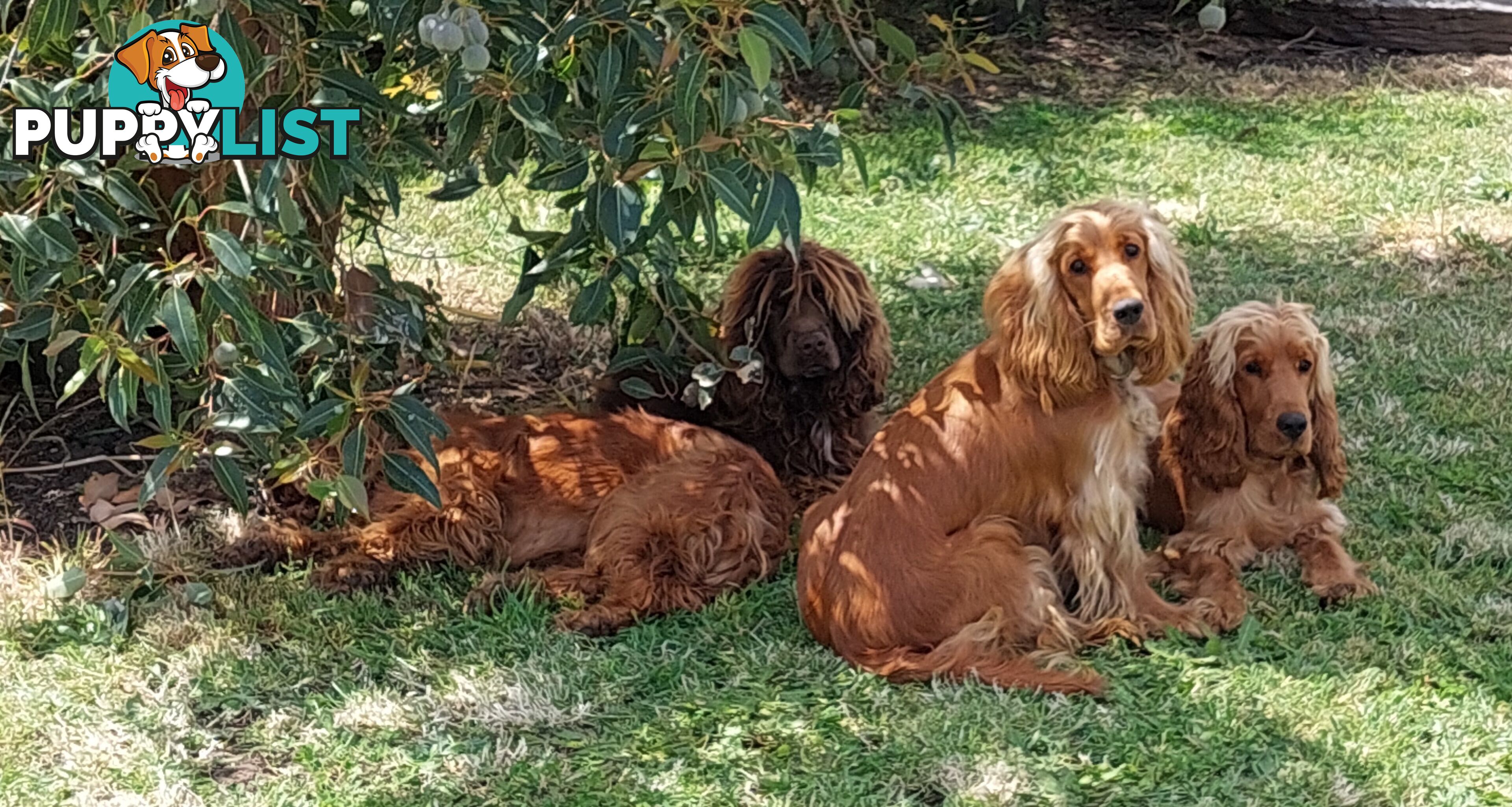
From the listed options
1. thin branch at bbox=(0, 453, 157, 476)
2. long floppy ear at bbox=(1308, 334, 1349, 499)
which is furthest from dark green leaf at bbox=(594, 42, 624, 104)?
thin branch at bbox=(0, 453, 157, 476)

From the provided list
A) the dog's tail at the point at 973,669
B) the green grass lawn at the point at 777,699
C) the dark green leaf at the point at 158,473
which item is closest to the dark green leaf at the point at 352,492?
the dark green leaf at the point at 158,473

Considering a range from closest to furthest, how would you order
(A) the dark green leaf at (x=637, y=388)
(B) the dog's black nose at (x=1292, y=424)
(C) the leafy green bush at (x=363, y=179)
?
Answer: (C) the leafy green bush at (x=363, y=179) → (B) the dog's black nose at (x=1292, y=424) → (A) the dark green leaf at (x=637, y=388)

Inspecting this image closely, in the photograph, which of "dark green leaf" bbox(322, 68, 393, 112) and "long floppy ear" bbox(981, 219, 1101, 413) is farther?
"long floppy ear" bbox(981, 219, 1101, 413)

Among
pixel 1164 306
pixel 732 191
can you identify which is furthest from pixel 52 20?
pixel 1164 306

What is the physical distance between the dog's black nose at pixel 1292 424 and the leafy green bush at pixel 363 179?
1203 mm

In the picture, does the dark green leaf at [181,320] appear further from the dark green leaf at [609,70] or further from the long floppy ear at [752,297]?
the long floppy ear at [752,297]

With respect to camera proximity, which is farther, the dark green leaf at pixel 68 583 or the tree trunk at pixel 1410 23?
the tree trunk at pixel 1410 23

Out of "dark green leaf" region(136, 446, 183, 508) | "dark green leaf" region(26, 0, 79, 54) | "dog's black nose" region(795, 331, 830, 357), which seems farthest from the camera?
"dog's black nose" region(795, 331, 830, 357)

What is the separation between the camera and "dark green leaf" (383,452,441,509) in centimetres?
379

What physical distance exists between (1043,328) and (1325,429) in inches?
36.4

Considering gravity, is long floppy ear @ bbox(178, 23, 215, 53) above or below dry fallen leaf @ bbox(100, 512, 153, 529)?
above

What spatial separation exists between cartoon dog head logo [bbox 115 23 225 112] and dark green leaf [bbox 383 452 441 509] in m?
0.98

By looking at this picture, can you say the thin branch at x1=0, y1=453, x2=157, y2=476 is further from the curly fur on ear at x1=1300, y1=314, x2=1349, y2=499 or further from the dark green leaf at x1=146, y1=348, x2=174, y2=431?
the curly fur on ear at x1=1300, y1=314, x2=1349, y2=499

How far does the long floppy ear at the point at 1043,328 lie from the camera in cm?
381
